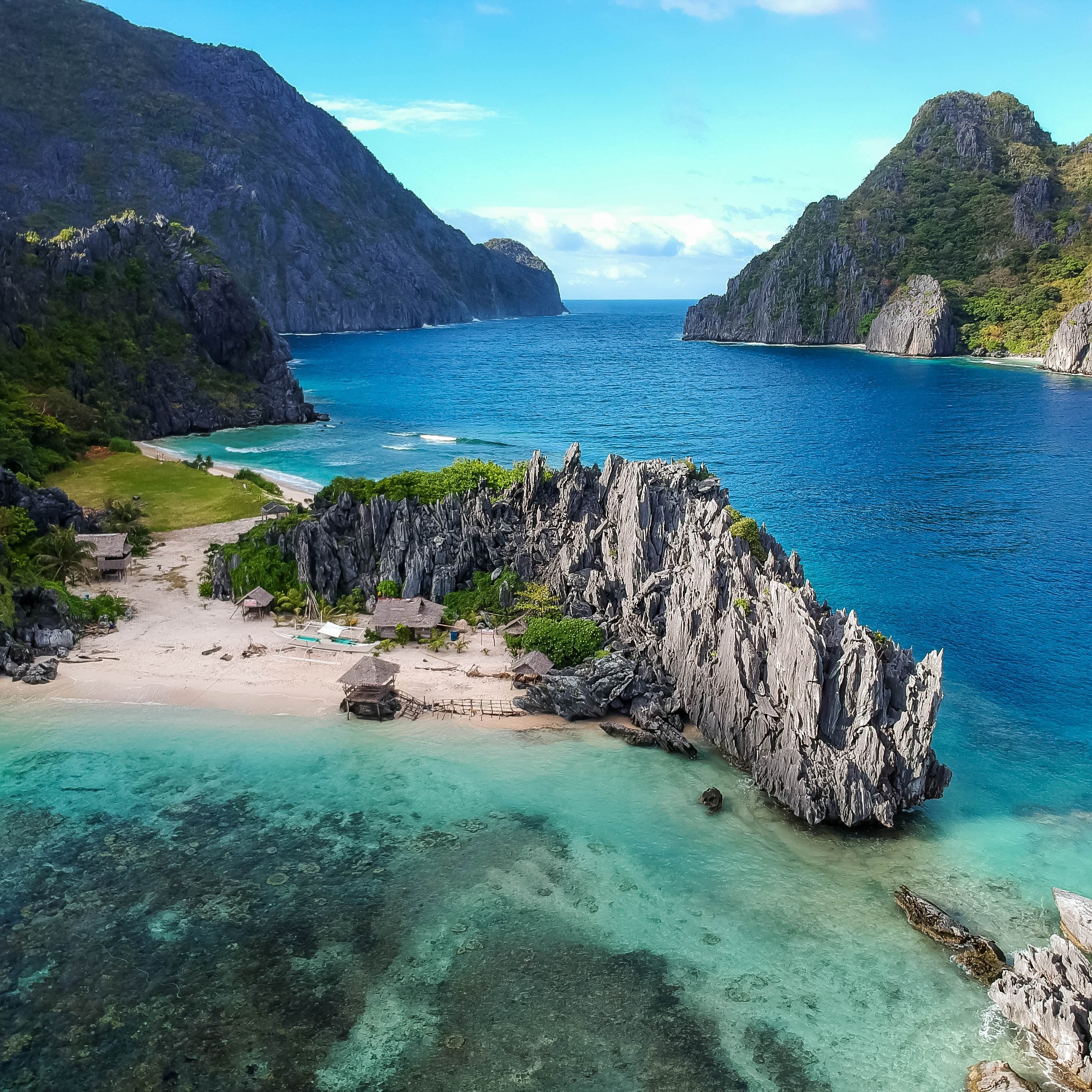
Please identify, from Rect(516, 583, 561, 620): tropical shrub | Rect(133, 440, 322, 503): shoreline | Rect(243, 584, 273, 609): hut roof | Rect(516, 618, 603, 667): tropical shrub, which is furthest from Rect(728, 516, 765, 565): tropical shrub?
Rect(133, 440, 322, 503): shoreline

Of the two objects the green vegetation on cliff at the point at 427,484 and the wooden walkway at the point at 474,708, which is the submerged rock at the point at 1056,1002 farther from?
the green vegetation on cliff at the point at 427,484

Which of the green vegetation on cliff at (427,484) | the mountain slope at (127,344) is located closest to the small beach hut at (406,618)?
the green vegetation on cliff at (427,484)

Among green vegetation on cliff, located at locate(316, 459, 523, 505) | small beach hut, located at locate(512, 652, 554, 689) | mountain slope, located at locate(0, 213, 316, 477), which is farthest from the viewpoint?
mountain slope, located at locate(0, 213, 316, 477)

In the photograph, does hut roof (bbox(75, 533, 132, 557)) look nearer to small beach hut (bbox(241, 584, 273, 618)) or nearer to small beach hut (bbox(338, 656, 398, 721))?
small beach hut (bbox(241, 584, 273, 618))

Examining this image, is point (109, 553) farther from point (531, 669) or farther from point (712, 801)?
point (712, 801)

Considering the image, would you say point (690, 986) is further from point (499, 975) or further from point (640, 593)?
point (640, 593)

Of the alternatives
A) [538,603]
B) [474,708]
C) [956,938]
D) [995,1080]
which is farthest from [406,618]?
[995,1080]
